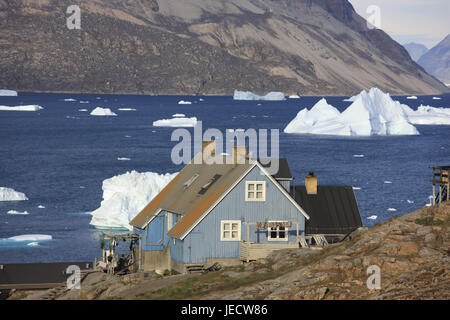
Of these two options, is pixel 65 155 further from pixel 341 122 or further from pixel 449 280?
pixel 449 280

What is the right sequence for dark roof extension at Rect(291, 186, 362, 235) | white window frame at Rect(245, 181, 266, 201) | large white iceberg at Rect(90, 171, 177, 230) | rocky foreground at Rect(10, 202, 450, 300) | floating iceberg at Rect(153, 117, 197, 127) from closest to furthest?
rocky foreground at Rect(10, 202, 450, 300) < white window frame at Rect(245, 181, 266, 201) < dark roof extension at Rect(291, 186, 362, 235) < large white iceberg at Rect(90, 171, 177, 230) < floating iceberg at Rect(153, 117, 197, 127)

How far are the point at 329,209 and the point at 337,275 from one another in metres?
12.4

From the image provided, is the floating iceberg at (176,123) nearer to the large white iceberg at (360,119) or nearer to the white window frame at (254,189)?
Answer: the large white iceberg at (360,119)

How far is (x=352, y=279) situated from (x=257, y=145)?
107719 mm

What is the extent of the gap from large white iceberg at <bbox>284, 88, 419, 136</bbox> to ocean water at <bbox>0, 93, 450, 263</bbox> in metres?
2.05

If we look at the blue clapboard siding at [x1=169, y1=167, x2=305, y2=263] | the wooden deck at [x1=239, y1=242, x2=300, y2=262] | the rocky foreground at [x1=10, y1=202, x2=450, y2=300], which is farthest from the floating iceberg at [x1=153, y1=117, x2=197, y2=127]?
the rocky foreground at [x1=10, y1=202, x2=450, y2=300]

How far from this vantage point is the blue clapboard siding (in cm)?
3188

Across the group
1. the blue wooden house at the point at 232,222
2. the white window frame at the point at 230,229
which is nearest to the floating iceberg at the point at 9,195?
the blue wooden house at the point at 232,222

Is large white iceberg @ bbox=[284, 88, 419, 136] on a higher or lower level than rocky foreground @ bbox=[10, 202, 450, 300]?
higher

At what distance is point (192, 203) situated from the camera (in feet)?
111

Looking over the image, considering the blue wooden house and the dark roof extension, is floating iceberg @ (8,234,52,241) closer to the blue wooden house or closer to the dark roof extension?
the blue wooden house

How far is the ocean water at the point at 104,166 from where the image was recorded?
58.0m

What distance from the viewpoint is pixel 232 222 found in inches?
1275

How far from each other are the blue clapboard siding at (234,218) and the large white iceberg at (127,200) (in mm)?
24484
